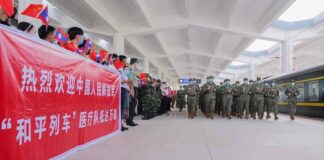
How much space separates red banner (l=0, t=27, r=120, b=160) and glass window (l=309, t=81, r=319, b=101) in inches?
410

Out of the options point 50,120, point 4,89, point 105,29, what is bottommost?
point 50,120

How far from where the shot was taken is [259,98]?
1167cm

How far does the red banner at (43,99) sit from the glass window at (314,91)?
34.2 feet

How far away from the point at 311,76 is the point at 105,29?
982cm

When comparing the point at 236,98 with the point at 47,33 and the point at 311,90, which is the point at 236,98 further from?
the point at 47,33

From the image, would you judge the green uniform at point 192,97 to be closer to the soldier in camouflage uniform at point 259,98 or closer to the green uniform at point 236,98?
Result: the green uniform at point 236,98

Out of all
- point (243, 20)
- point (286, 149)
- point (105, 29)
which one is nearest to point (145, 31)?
point (105, 29)

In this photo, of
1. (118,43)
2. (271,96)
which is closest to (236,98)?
(271,96)

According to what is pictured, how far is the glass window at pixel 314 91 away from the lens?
483 inches

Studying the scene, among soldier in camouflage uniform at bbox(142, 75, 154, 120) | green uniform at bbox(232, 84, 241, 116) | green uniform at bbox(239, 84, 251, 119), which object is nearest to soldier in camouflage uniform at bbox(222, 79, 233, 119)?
green uniform at bbox(239, 84, 251, 119)

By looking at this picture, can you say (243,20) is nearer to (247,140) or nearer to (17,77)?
(247,140)

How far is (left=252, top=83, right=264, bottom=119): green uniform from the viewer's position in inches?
458

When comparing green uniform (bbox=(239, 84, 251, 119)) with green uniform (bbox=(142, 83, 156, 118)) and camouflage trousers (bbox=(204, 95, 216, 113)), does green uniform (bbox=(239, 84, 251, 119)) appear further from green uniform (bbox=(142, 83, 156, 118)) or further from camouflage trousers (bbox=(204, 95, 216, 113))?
green uniform (bbox=(142, 83, 156, 118))

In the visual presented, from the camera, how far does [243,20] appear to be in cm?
1645
